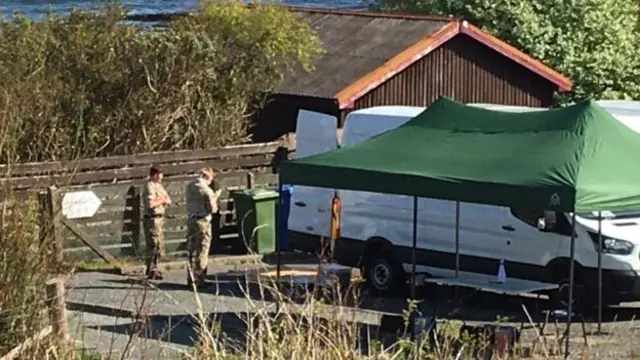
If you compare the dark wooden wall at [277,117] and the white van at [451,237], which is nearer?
the white van at [451,237]

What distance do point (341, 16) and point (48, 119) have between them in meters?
8.19

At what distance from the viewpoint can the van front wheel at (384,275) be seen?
1819 centimetres

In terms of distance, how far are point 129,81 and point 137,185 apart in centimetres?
264

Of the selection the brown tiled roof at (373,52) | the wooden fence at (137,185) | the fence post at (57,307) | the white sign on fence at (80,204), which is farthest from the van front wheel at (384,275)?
the fence post at (57,307)

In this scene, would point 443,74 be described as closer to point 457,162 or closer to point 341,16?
point 341,16

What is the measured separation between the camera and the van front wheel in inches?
716

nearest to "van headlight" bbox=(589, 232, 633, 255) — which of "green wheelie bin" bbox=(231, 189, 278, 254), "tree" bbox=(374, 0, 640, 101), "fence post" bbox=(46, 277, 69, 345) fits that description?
"green wheelie bin" bbox=(231, 189, 278, 254)

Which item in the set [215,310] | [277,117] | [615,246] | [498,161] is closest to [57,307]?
[498,161]

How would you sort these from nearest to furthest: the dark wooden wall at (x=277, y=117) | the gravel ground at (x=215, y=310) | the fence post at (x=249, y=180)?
the gravel ground at (x=215, y=310), the fence post at (x=249, y=180), the dark wooden wall at (x=277, y=117)

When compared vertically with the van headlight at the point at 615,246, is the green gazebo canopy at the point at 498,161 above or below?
above

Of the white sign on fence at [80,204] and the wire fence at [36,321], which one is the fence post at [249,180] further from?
the wire fence at [36,321]

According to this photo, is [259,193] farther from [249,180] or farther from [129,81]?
[129,81]

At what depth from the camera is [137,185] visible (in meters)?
21.8

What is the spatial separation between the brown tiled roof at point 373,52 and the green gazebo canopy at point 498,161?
889 cm
